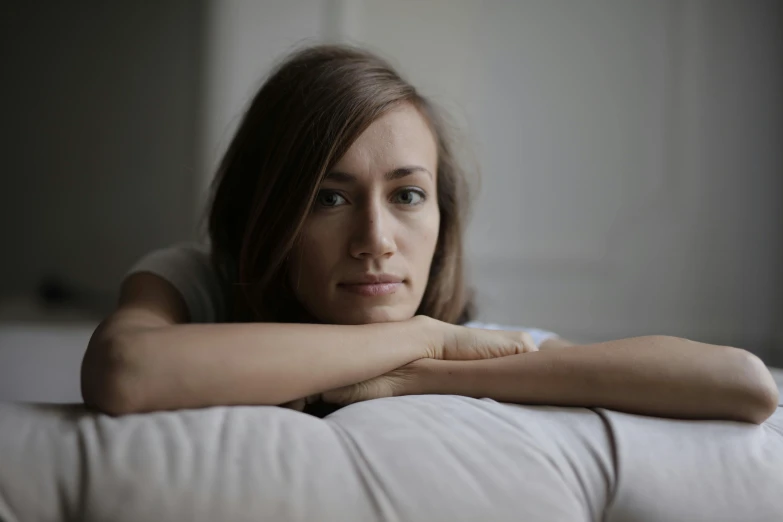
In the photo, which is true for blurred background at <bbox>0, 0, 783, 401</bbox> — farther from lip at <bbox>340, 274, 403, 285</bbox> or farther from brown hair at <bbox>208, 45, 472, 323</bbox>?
lip at <bbox>340, 274, 403, 285</bbox>

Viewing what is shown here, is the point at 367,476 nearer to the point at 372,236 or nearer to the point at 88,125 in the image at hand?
the point at 372,236

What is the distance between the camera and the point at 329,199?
3.05ft

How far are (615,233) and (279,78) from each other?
70.5 inches

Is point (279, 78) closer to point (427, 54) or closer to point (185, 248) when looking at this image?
point (185, 248)

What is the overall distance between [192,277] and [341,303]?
0.34 m

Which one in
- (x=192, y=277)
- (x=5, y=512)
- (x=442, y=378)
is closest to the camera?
(x=5, y=512)

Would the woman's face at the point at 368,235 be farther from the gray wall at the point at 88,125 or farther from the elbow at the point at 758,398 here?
the gray wall at the point at 88,125

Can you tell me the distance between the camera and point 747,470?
0.60m

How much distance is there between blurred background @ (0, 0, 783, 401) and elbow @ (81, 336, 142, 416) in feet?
5.85

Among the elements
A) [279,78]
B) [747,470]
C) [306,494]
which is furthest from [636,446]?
[279,78]

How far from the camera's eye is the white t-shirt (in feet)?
3.44

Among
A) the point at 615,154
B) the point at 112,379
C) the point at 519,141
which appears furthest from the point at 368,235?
the point at 615,154

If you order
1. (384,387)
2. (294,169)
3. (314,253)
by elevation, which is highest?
(294,169)

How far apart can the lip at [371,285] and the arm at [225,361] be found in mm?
107
